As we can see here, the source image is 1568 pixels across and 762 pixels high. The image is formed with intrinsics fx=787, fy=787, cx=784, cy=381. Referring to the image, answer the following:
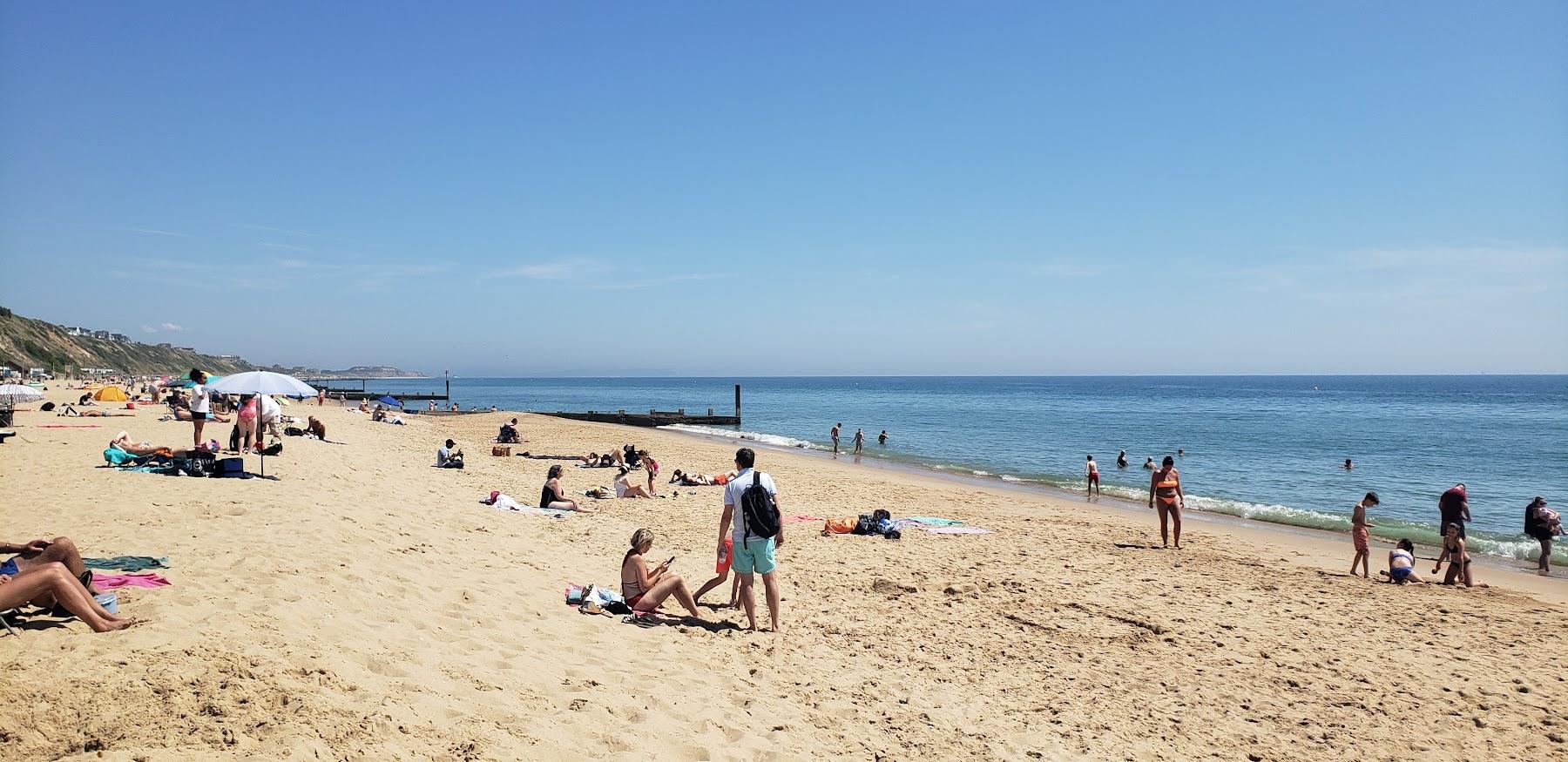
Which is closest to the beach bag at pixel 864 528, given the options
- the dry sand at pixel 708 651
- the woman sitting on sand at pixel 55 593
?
the dry sand at pixel 708 651

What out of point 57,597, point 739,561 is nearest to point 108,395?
point 57,597

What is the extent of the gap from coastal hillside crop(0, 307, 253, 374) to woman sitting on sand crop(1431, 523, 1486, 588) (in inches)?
2991

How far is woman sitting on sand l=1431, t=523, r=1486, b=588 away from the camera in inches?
399

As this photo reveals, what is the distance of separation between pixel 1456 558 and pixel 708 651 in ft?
33.3

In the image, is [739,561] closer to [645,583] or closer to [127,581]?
[645,583]

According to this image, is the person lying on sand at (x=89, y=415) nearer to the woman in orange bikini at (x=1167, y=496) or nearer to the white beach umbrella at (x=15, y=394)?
the white beach umbrella at (x=15, y=394)

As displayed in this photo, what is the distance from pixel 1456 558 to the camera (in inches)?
402

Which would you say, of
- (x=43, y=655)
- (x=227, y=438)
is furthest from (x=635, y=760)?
(x=227, y=438)

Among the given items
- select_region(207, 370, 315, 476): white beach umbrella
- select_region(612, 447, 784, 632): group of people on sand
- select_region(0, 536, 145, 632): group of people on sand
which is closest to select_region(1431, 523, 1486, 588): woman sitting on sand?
select_region(612, 447, 784, 632): group of people on sand

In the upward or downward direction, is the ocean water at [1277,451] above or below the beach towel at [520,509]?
below

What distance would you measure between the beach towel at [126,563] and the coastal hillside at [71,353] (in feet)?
224

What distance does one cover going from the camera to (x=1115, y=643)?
23.4 ft

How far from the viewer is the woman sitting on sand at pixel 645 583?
6.93m

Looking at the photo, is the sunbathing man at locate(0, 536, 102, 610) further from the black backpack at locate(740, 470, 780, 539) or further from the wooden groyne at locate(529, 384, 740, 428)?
the wooden groyne at locate(529, 384, 740, 428)
